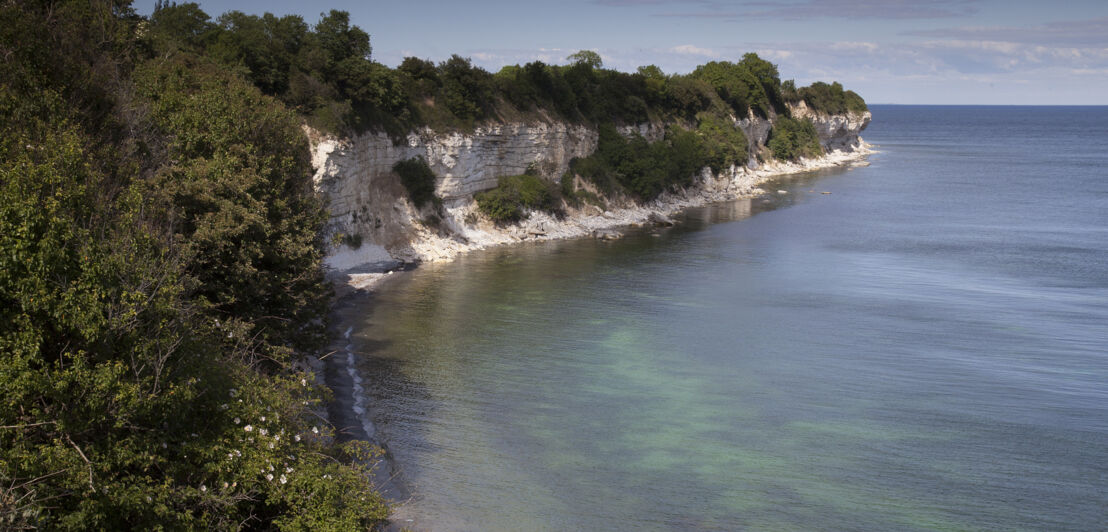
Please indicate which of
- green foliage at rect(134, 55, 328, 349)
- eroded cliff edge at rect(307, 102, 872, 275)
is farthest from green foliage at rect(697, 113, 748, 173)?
green foliage at rect(134, 55, 328, 349)

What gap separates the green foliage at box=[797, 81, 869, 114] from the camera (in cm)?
13662

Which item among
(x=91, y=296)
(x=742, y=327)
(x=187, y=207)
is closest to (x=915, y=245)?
(x=742, y=327)

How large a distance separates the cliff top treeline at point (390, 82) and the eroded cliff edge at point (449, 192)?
1.49 meters

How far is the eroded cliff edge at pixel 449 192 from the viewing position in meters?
49.0

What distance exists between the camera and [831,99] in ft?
465

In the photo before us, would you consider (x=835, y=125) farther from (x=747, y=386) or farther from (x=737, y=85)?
(x=747, y=386)

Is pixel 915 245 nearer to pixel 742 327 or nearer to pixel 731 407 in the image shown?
pixel 742 327

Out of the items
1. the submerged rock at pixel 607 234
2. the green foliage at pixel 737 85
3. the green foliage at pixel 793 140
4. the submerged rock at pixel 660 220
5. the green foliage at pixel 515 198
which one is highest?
the green foliage at pixel 737 85

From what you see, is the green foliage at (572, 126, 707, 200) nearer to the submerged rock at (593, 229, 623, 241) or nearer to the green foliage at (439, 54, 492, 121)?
the submerged rock at (593, 229, 623, 241)

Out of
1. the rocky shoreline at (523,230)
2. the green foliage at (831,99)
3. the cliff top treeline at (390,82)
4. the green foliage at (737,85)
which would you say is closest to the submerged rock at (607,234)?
the rocky shoreline at (523,230)

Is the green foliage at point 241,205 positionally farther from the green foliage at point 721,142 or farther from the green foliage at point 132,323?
the green foliage at point 721,142

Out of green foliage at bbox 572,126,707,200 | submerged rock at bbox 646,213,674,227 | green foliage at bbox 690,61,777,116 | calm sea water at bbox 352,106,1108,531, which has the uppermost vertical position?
green foliage at bbox 690,61,777,116

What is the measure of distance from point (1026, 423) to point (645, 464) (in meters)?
14.1

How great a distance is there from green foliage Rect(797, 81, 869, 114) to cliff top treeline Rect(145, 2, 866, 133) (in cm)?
4414
